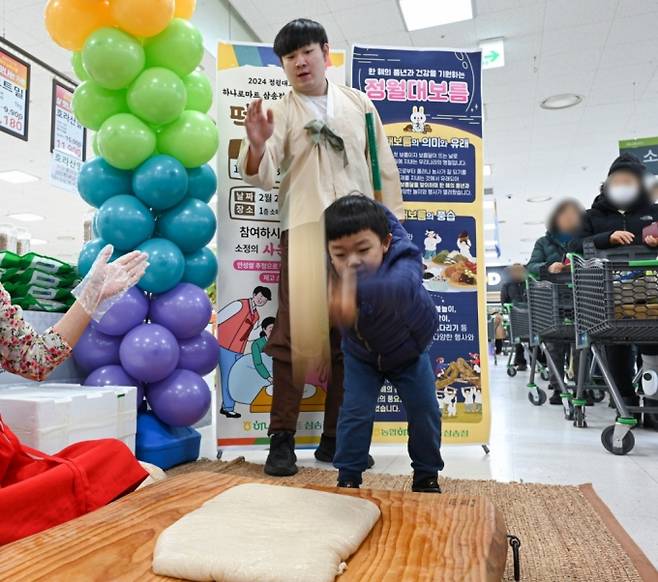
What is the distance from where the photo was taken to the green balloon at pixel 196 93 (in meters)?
2.23

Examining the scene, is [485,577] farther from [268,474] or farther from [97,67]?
[97,67]

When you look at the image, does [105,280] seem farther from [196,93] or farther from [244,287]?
[196,93]

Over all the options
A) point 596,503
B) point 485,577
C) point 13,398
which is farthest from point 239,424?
point 485,577

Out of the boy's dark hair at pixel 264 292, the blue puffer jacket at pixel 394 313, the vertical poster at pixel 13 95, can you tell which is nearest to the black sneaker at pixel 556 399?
the boy's dark hair at pixel 264 292

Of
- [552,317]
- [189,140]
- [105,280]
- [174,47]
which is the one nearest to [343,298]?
[105,280]

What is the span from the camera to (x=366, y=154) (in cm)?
197

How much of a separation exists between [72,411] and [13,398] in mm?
158

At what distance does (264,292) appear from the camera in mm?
2270

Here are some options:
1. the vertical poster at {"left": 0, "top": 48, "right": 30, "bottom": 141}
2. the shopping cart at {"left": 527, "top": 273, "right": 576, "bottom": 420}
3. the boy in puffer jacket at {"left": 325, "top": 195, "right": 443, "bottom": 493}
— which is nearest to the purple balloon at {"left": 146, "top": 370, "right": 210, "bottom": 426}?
the boy in puffer jacket at {"left": 325, "top": 195, "right": 443, "bottom": 493}

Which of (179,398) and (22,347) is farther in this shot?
(179,398)

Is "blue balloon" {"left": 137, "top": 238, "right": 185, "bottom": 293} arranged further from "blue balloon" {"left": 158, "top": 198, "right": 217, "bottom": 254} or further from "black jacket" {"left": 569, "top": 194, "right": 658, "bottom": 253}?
"black jacket" {"left": 569, "top": 194, "right": 658, "bottom": 253}

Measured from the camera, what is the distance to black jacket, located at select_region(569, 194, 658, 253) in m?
2.51

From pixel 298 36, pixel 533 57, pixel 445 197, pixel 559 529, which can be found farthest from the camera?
pixel 533 57

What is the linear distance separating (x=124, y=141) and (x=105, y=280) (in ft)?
2.82
